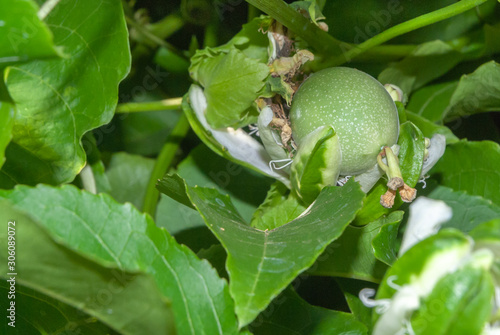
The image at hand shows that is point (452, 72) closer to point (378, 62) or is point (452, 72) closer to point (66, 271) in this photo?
point (378, 62)

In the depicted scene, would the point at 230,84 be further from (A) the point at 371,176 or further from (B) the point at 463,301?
(B) the point at 463,301

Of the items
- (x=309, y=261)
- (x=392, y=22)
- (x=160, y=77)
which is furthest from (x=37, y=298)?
(x=392, y=22)

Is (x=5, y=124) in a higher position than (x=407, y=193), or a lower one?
higher

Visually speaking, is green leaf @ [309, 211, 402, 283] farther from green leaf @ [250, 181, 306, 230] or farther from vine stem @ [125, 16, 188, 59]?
vine stem @ [125, 16, 188, 59]

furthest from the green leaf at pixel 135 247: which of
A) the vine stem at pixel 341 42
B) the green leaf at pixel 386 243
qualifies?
the vine stem at pixel 341 42

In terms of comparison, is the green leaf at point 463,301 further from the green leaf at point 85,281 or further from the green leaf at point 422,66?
the green leaf at point 422,66

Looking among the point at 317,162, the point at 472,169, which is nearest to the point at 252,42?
the point at 317,162
